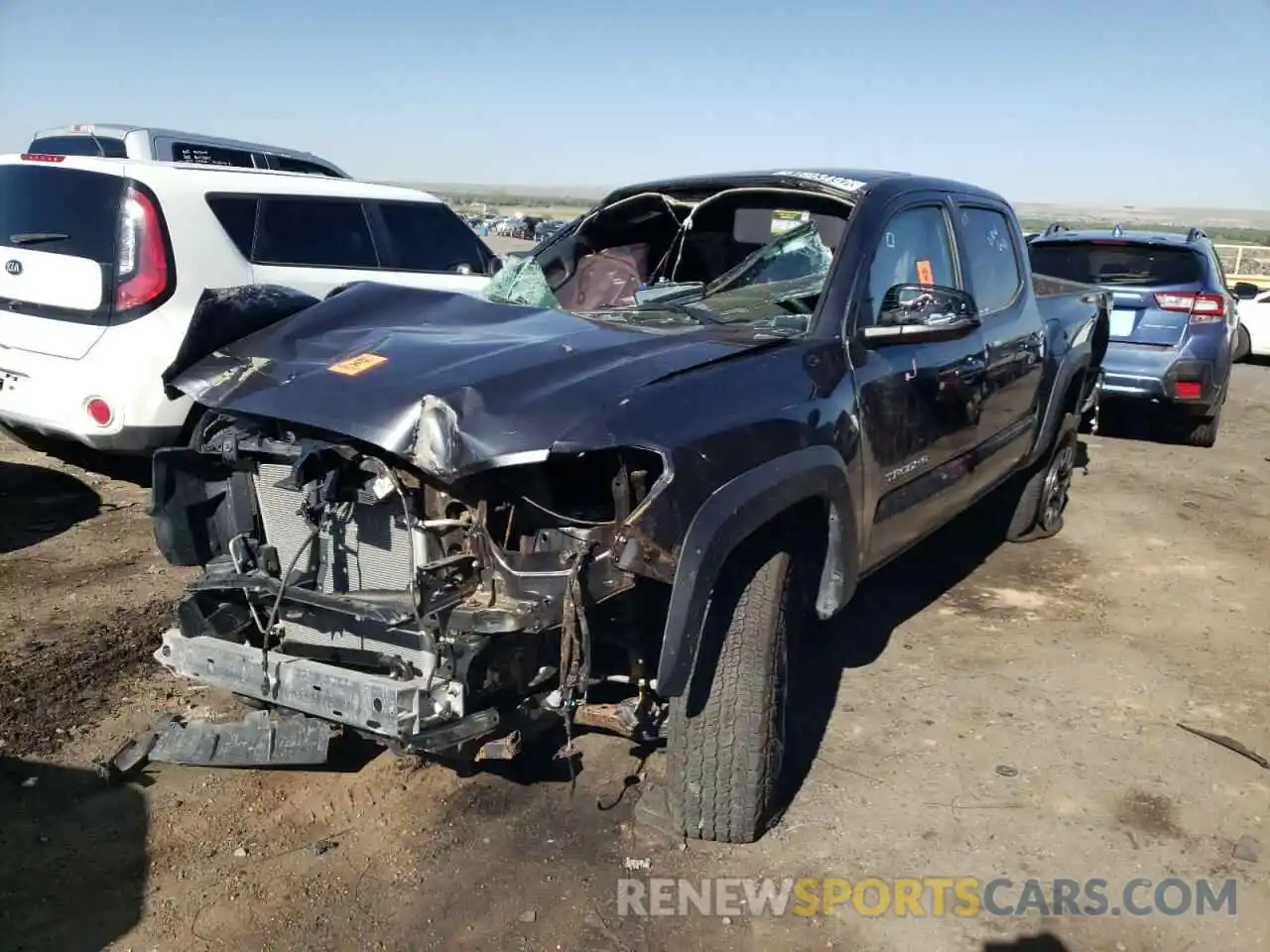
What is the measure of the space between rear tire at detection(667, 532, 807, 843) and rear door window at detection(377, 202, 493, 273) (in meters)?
4.74

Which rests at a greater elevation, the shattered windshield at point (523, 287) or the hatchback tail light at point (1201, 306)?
the shattered windshield at point (523, 287)

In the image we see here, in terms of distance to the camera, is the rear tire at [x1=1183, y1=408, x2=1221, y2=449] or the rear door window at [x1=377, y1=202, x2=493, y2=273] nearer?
the rear door window at [x1=377, y1=202, x2=493, y2=273]

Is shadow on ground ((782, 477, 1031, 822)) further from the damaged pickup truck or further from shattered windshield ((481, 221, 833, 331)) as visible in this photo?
shattered windshield ((481, 221, 833, 331))

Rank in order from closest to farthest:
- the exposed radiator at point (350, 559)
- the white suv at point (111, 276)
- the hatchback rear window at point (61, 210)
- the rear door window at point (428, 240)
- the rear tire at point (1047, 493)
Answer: the exposed radiator at point (350, 559) → the white suv at point (111, 276) → the hatchback rear window at point (61, 210) → the rear tire at point (1047, 493) → the rear door window at point (428, 240)

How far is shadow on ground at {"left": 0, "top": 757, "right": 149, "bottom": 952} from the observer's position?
2670mm

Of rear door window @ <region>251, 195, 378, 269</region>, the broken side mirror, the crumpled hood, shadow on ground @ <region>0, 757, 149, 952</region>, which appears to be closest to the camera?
the crumpled hood

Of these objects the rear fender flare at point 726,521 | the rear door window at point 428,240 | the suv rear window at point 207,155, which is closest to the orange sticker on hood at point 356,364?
the rear fender flare at point 726,521

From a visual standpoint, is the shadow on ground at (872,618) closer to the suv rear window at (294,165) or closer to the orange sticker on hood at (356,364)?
the orange sticker on hood at (356,364)

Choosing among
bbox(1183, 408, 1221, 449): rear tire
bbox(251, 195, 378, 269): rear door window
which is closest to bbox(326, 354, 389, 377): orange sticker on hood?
bbox(251, 195, 378, 269): rear door window

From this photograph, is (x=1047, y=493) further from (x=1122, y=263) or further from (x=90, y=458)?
(x=90, y=458)

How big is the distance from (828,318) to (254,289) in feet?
6.22

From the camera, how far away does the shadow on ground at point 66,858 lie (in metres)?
2.67

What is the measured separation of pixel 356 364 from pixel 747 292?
1628 mm

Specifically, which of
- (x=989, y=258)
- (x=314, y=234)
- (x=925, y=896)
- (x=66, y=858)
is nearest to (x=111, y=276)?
(x=314, y=234)
